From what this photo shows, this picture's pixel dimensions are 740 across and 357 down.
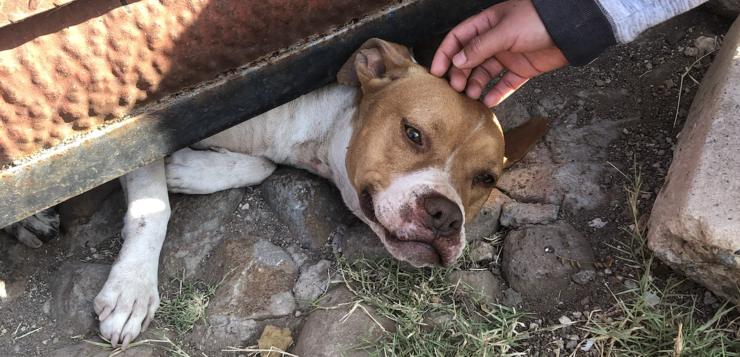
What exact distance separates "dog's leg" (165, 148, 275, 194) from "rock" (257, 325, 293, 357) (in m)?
1.14

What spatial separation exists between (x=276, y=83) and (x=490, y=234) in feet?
5.39

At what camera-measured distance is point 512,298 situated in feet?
10.6

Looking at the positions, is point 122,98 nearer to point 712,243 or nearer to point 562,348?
point 562,348

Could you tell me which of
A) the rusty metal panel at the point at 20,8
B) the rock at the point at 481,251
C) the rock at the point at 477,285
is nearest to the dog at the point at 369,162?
the rock at the point at 481,251

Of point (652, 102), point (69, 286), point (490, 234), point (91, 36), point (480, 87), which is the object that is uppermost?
point (91, 36)

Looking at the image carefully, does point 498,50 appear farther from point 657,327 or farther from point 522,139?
point 657,327

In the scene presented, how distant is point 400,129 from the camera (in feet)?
10.6

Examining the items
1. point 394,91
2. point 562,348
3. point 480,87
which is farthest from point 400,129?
point 562,348

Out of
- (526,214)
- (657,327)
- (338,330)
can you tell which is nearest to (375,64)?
(526,214)

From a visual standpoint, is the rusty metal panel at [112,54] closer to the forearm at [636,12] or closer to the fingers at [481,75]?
the fingers at [481,75]

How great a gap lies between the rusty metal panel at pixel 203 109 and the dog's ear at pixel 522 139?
87 centimetres

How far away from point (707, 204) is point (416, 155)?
1.43 m

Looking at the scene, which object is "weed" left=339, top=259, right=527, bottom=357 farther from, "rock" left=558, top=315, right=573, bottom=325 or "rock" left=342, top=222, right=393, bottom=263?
"rock" left=558, top=315, right=573, bottom=325

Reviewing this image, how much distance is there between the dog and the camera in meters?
3.01
